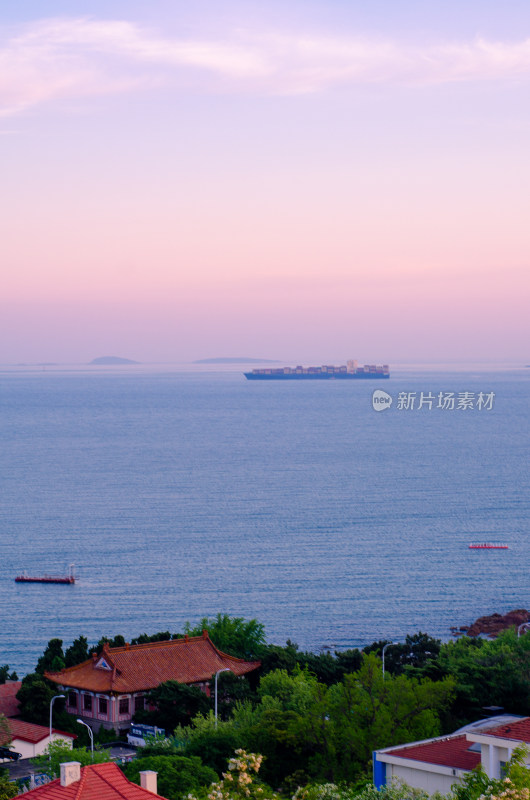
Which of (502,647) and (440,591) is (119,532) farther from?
(502,647)

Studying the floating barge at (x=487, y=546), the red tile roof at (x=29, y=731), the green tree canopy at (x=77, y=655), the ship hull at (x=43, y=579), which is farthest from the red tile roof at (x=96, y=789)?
the floating barge at (x=487, y=546)

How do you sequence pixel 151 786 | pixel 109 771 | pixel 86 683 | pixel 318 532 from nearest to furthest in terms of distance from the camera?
pixel 109 771 < pixel 151 786 < pixel 86 683 < pixel 318 532

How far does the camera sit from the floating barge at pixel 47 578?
85.4m

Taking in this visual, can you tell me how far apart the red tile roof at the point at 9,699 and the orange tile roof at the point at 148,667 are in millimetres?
2004

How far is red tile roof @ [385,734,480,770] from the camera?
86.8 feet

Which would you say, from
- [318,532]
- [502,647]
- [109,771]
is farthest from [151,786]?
[318,532]

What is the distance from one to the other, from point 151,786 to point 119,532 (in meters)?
86.4

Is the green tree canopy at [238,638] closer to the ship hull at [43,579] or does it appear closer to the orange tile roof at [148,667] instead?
the orange tile roof at [148,667]

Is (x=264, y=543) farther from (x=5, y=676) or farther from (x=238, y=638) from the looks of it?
(x=5, y=676)

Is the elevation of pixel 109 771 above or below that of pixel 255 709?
above

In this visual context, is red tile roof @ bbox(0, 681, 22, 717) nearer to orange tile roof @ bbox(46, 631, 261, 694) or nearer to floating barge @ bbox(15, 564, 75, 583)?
orange tile roof @ bbox(46, 631, 261, 694)

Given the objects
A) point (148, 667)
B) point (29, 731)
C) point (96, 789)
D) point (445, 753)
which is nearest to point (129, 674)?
point (148, 667)

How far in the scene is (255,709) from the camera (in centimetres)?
4428

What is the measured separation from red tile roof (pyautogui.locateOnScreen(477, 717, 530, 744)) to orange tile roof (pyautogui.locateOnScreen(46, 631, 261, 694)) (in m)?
24.6
